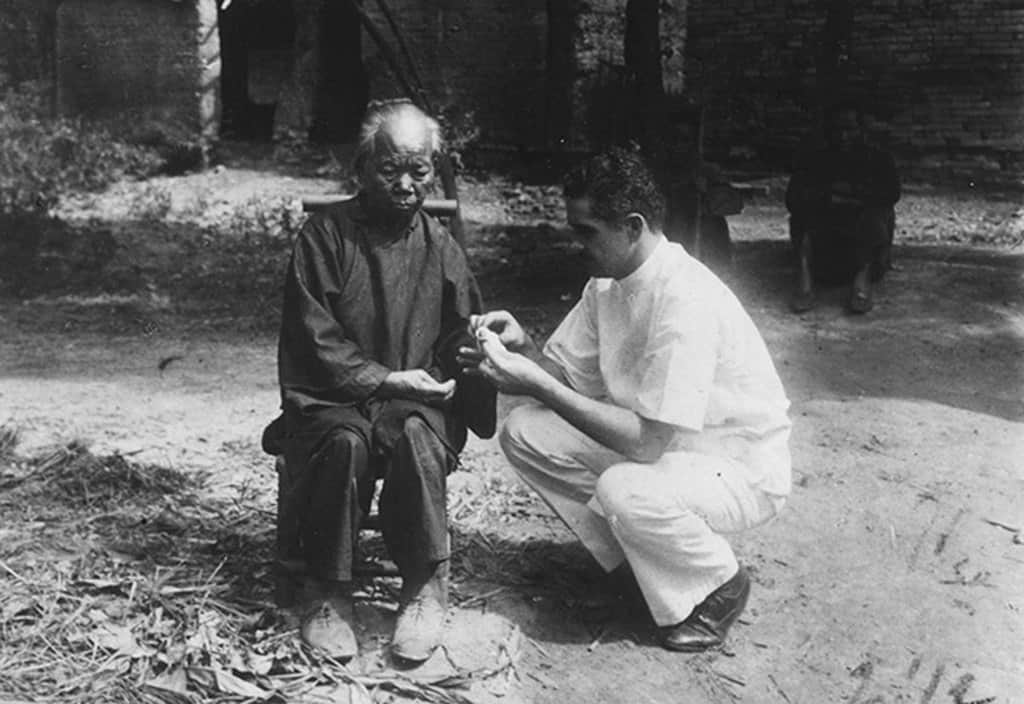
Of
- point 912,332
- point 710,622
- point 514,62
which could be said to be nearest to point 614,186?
point 710,622

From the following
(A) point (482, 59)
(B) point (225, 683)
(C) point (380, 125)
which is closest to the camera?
(B) point (225, 683)

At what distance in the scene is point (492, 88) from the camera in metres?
12.8

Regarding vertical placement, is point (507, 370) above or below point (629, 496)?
above

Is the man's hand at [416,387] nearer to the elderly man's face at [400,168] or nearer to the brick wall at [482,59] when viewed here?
the elderly man's face at [400,168]

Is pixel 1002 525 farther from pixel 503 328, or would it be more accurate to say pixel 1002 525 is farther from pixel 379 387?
pixel 379 387

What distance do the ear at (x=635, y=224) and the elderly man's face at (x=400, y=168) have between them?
0.60 metres

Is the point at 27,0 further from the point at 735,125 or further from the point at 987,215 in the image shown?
the point at 987,215

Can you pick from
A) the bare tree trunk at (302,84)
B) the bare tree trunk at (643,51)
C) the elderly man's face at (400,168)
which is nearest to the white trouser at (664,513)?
the elderly man's face at (400,168)

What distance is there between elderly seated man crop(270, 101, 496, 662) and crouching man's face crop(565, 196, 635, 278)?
1.46ft

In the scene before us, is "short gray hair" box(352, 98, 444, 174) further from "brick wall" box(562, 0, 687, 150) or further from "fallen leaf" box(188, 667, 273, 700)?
"brick wall" box(562, 0, 687, 150)

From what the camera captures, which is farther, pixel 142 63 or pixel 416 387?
pixel 142 63

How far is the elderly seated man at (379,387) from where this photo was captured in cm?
334

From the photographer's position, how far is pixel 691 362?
3385mm

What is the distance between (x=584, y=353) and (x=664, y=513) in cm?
67
